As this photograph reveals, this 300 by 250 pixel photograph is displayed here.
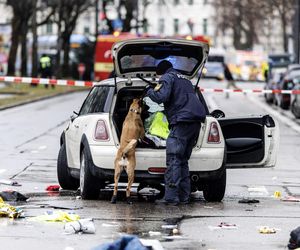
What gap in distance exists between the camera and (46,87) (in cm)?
5875

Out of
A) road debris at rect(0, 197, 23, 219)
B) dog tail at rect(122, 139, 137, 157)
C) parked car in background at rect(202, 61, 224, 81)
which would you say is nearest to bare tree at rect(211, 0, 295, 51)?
parked car in background at rect(202, 61, 224, 81)

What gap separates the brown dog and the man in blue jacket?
9.9 inches

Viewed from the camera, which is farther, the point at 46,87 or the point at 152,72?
the point at 46,87

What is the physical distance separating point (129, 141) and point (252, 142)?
88.3 inches

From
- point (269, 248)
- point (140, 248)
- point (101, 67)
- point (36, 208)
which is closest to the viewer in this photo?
point (140, 248)

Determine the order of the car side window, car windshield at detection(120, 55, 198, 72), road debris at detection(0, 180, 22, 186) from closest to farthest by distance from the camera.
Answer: the car side window < car windshield at detection(120, 55, 198, 72) < road debris at detection(0, 180, 22, 186)

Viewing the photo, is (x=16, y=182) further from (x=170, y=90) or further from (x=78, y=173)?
(x=170, y=90)

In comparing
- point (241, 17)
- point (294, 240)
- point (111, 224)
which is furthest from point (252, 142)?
point (241, 17)

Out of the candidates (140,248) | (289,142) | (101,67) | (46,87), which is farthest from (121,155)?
(101,67)

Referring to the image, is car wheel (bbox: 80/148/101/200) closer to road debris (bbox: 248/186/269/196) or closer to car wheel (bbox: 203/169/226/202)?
car wheel (bbox: 203/169/226/202)

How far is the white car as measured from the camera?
1305 centimetres

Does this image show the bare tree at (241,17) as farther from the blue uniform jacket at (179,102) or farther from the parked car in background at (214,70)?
the blue uniform jacket at (179,102)

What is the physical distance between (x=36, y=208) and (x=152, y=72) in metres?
2.51

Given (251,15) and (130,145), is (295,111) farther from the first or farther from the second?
(251,15)
